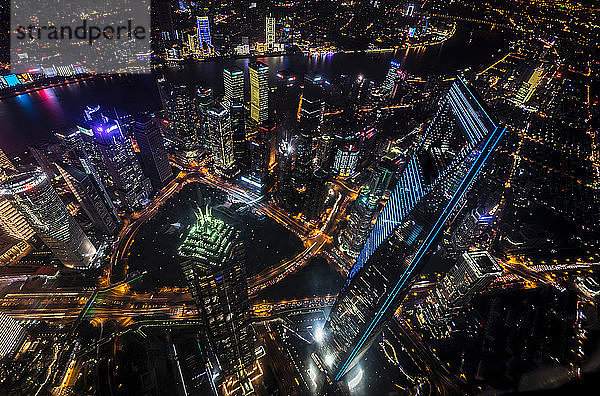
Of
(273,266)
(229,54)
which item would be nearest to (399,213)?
(273,266)

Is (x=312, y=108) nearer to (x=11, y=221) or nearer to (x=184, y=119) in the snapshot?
(x=184, y=119)

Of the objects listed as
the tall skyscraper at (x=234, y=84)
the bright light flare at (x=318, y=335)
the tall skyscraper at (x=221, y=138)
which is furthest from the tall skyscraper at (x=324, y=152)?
the bright light flare at (x=318, y=335)

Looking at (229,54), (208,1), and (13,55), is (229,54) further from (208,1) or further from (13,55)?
(13,55)

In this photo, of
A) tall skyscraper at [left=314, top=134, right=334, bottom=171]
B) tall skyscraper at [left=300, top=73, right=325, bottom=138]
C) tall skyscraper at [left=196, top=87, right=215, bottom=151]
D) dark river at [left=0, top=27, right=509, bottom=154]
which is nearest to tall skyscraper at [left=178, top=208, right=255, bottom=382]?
tall skyscraper at [left=314, top=134, right=334, bottom=171]

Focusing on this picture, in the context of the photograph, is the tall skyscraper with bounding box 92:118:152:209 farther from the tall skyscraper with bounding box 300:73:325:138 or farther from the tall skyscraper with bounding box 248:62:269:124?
the tall skyscraper with bounding box 300:73:325:138

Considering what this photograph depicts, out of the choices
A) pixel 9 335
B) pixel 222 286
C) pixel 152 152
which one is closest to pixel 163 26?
pixel 152 152

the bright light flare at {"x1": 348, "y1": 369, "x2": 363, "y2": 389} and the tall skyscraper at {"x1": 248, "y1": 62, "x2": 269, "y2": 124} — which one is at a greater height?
the tall skyscraper at {"x1": 248, "y1": 62, "x2": 269, "y2": 124}
